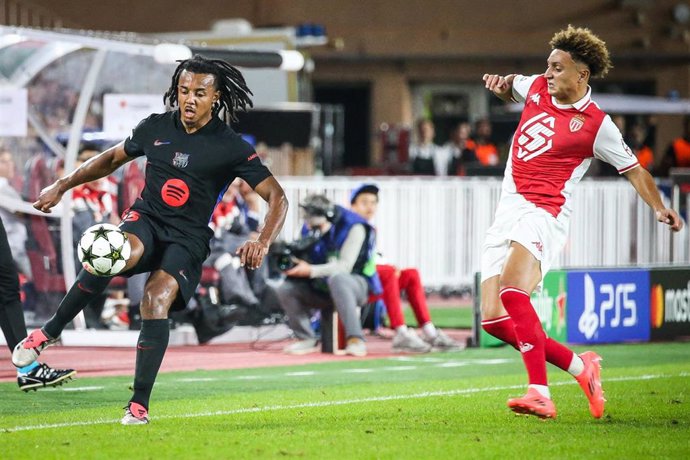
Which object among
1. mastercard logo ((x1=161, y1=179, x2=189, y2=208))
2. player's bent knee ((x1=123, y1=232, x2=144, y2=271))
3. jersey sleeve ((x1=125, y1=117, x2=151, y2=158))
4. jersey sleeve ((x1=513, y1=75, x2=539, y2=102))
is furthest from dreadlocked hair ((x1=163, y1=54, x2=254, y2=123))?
jersey sleeve ((x1=513, y1=75, x2=539, y2=102))

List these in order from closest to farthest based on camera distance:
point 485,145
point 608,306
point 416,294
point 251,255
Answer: point 251,255, point 416,294, point 608,306, point 485,145

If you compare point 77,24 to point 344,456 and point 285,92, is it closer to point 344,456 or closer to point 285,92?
point 285,92

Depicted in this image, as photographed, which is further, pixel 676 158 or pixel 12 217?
pixel 676 158

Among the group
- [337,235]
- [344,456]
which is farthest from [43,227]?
[344,456]

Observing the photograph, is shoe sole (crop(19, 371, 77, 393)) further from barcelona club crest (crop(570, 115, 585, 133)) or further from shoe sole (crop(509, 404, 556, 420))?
barcelona club crest (crop(570, 115, 585, 133))

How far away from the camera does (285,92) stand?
73.3 feet

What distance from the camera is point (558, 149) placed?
903 cm

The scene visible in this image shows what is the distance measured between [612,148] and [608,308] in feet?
20.5

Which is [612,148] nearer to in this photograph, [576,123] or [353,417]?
[576,123]

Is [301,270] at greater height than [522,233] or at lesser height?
lesser

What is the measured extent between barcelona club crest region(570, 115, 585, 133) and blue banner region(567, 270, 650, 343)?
19.1ft

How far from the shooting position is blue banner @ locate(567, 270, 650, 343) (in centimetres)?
1473

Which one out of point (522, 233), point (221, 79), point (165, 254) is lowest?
point (165, 254)

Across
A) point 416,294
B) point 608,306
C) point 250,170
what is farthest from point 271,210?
point 608,306
